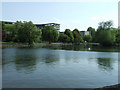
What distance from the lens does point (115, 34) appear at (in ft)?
370

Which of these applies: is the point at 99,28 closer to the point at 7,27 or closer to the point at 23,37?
the point at 23,37

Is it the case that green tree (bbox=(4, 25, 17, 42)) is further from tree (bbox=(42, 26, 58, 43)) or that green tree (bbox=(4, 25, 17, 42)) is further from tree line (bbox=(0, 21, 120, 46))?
tree (bbox=(42, 26, 58, 43))

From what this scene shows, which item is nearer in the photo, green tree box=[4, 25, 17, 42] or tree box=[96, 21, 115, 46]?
tree box=[96, 21, 115, 46]

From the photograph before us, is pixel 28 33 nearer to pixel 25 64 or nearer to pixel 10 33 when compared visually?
pixel 10 33

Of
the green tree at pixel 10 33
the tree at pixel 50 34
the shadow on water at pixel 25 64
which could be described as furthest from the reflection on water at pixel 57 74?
the tree at pixel 50 34

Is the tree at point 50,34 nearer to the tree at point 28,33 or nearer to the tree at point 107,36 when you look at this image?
the tree at point 28,33

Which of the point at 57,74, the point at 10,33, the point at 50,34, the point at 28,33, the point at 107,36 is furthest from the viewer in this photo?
the point at 50,34

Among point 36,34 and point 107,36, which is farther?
point 107,36

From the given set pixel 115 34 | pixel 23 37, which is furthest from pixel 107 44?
pixel 23 37

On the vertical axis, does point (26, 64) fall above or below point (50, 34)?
below

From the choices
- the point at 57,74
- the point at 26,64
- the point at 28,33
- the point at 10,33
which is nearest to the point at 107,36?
the point at 28,33

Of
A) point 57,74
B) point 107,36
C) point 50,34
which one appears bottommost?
point 57,74

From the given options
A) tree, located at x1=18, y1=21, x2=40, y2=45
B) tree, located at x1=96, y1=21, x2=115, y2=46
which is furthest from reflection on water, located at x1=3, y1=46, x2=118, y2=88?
tree, located at x1=96, y1=21, x2=115, y2=46

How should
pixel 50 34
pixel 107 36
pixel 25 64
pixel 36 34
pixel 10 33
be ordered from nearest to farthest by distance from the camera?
pixel 25 64 → pixel 36 34 → pixel 107 36 → pixel 10 33 → pixel 50 34
